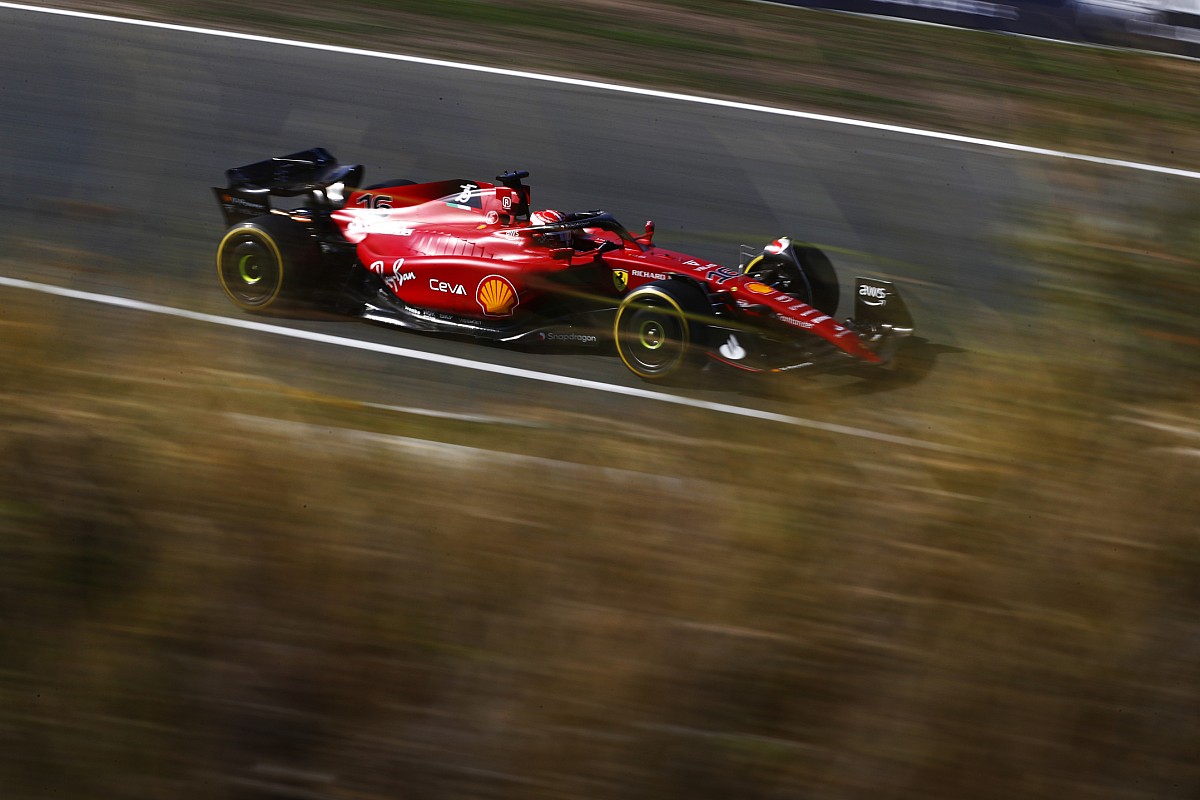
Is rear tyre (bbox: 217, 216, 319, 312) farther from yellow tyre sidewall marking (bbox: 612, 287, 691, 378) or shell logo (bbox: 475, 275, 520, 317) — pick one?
yellow tyre sidewall marking (bbox: 612, 287, 691, 378)

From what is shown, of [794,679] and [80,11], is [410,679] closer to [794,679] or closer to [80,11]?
[794,679]

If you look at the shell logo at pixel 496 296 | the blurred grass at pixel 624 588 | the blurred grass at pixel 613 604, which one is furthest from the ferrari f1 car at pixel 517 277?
the blurred grass at pixel 613 604

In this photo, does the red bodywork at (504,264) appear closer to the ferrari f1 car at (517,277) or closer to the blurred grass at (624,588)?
the ferrari f1 car at (517,277)

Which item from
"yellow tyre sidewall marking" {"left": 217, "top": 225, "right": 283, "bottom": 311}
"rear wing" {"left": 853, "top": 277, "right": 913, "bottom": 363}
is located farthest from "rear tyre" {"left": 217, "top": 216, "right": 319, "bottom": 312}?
"rear wing" {"left": 853, "top": 277, "right": 913, "bottom": 363}

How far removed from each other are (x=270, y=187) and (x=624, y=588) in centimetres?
507

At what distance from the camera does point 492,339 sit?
264 inches

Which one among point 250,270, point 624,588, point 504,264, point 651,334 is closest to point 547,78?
point 250,270

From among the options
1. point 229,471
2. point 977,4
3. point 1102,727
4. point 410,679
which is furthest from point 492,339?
point 977,4

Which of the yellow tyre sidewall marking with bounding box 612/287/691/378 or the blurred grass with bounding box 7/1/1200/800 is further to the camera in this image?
the yellow tyre sidewall marking with bounding box 612/287/691/378

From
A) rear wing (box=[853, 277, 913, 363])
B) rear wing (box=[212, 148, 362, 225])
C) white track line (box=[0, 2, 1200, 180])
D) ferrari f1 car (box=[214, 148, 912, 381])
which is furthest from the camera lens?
white track line (box=[0, 2, 1200, 180])

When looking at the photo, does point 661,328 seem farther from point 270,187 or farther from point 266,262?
point 270,187

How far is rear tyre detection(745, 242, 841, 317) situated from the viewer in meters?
6.88

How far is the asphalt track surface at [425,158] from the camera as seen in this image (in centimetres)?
657

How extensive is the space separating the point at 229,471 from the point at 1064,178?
2.80m
